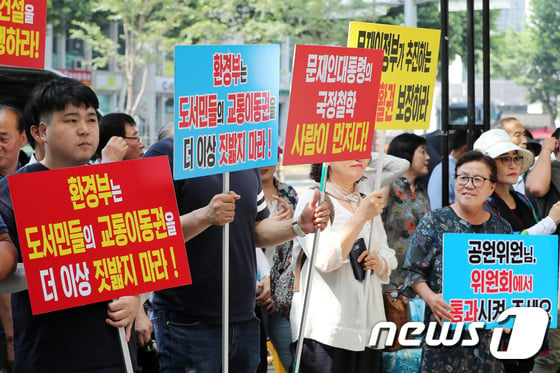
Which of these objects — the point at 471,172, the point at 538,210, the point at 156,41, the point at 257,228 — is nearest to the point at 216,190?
the point at 257,228

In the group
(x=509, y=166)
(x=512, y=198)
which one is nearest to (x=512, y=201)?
(x=512, y=198)

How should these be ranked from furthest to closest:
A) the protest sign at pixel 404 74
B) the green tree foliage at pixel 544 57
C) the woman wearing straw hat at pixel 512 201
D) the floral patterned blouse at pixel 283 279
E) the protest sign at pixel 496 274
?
the green tree foliage at pixel 544 57 < the woman wearing straw hat at pixel 512 201 < the protest sign at pixel 404 74 < the floral patterned blouse at pixel 283 279 < the protest sign at pixel 496 274

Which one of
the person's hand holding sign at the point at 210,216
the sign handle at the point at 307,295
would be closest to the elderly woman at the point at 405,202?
the sign handle at the point at 307,295

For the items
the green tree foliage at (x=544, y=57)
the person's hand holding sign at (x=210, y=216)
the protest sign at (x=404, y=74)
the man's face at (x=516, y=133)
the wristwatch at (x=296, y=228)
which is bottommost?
the wristwatch at (x=296, y=228)

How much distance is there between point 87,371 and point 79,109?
2.82ft

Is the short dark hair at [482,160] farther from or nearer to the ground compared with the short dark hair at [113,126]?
nearer to the ground

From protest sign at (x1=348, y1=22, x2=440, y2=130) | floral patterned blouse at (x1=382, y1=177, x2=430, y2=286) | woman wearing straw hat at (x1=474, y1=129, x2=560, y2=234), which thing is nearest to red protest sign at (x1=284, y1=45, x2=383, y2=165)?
protest sign at (x1=348, y1=22, x2=440, y2=130)

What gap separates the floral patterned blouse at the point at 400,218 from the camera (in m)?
5.73

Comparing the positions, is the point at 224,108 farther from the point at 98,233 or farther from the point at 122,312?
the point at 122,312

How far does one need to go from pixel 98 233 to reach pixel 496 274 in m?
2.06

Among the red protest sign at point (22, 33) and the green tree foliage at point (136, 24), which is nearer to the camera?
the red protest sign at point (22, 33)

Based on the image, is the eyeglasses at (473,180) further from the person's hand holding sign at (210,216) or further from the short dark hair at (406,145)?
the short dark hair at (406,145)

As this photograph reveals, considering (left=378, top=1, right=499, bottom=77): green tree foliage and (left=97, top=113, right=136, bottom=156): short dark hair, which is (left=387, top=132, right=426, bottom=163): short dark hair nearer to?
(left=97, top=113, right=136, bottom=156): short dark hair

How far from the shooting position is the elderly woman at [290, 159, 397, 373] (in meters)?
3.73
